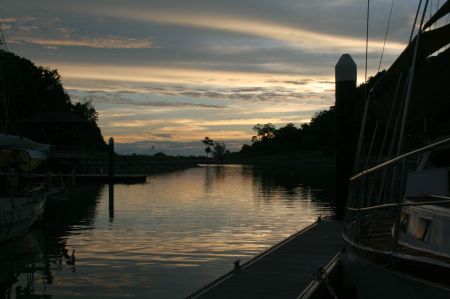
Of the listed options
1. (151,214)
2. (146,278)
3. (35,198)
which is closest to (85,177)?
(151,214)

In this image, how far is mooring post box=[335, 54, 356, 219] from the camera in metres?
17.0

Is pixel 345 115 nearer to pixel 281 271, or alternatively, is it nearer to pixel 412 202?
pixel 281 271

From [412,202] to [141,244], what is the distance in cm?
1361

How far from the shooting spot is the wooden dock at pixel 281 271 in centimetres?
946

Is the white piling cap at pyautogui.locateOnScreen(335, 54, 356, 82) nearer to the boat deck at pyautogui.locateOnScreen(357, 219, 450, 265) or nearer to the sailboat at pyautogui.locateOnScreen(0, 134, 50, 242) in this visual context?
the boat deck at pyautogui.locateOnScreen(357, 219, 450, 265)

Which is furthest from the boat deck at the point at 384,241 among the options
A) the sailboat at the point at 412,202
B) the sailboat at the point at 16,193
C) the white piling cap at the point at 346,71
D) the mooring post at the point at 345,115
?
the sailboat at the point at 16,193

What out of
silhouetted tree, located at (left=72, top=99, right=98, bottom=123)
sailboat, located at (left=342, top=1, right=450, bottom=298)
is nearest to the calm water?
sailboat, located at (left=342, top=1, right=450, bottom=298)

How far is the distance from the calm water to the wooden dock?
2.01 m

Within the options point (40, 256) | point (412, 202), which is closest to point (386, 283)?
point (412, 202)

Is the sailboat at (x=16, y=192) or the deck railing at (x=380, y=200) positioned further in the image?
the sailboat at (x=16, y=192)

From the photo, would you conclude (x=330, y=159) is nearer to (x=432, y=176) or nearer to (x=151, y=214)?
(x=151, y=214)

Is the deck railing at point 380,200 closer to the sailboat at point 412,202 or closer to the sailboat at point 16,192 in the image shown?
the sailboat at point 412,202

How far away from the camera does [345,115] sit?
1708 centimetres

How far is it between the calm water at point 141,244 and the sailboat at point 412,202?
5573mm
